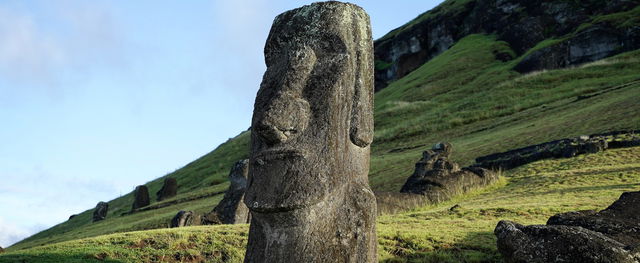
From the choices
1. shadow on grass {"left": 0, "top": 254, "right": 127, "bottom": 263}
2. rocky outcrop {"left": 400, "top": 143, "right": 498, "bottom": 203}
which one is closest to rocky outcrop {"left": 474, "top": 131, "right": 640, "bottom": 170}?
rocky outcrop {"left": 400, "top": 143, "right": 498, "bottom": 203}

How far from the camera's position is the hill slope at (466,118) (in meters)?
35.1

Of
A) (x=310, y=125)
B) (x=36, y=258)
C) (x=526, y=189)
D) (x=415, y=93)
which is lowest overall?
(x=526, y=189)

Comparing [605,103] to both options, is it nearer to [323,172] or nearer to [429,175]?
[429,175]

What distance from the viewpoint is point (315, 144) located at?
758 cm

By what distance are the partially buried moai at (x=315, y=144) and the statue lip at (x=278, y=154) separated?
0.04 feet

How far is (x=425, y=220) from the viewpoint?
16.8 m

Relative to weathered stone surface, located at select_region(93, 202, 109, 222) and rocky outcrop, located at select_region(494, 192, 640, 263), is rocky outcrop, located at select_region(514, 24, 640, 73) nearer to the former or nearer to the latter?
weathered stone surface, located at select_region(93, 202, 109, 222)

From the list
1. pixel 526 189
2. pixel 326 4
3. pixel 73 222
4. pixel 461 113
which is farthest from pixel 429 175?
pixel 73 222

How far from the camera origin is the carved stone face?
24.3 ft

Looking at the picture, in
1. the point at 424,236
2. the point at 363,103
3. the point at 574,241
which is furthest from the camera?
the point at 424,236

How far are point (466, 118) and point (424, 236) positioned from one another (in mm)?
44381

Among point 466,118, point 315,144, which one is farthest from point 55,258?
point 466,118

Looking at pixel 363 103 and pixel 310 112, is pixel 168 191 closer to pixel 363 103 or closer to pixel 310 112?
pixel 363 103

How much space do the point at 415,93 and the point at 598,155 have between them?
57.9 metres
